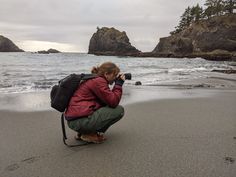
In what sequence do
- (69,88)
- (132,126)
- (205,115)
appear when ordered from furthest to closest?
(205,115)
(132,126)
(69,88)

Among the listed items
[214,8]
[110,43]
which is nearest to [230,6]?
[214,8]

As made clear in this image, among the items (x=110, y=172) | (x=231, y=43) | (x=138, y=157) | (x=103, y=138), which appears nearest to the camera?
(x=110, y=172)

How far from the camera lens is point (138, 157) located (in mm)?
3695

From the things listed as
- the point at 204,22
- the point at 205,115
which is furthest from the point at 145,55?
the point at 205,115

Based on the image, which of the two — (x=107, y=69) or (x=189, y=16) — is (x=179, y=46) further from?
(x=107, y=69)

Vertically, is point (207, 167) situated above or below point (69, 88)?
below

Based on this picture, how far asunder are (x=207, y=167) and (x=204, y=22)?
83111 millimetres

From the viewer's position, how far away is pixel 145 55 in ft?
259

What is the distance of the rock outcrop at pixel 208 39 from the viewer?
232ft

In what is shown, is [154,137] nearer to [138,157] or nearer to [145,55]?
[138,157]

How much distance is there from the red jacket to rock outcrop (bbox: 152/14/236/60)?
65995 millimetres

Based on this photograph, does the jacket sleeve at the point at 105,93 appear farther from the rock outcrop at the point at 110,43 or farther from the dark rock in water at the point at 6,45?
the dark rock in water at the point at 6,45

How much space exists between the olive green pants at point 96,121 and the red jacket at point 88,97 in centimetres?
7

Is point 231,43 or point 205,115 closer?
point 205,115
